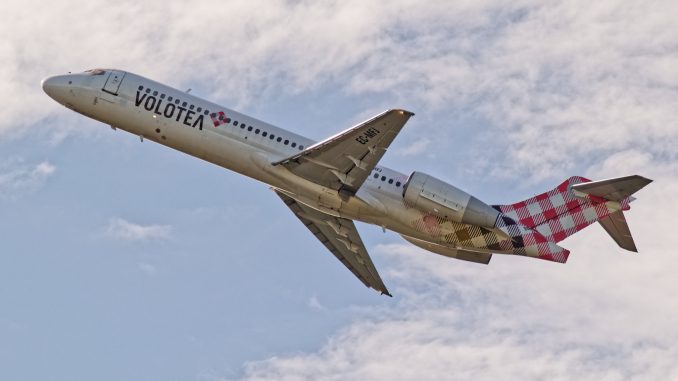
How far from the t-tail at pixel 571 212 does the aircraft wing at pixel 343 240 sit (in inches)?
318

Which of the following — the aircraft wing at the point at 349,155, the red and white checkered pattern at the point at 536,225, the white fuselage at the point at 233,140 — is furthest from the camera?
the red and white checkered pattern at the point at 536,225

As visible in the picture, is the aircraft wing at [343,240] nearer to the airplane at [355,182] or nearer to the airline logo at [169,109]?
the airplane at [355,182]

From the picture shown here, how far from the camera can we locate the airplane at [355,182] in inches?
1751

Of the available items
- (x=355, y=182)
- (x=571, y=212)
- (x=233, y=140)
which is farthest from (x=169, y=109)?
(x=571, y=212)

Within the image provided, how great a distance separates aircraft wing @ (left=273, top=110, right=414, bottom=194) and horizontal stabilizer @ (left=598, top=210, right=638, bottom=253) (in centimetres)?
1067

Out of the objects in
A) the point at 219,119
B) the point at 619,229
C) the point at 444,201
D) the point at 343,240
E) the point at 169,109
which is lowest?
the point at 343,240

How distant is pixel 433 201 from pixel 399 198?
5.58ft

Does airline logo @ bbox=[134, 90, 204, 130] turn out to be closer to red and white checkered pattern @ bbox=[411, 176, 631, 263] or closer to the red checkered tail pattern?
red and white checkered pattern @ bbox=[411, 176, 631, 263]

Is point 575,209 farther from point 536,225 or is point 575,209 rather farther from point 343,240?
point 343,240

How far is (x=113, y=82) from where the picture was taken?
48.5m

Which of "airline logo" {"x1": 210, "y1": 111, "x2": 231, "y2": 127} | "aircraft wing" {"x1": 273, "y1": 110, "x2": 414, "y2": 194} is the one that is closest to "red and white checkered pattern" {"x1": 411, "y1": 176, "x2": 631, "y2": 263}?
"aircraft wing" {"x1": 273, "y1": 110, "x2": 414, "y2": 194}

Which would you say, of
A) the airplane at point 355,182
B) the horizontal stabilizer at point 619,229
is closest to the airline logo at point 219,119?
the airplane at point 355,182

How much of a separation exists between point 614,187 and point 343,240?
13264 mm

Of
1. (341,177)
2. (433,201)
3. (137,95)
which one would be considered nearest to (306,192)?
(341,177)
